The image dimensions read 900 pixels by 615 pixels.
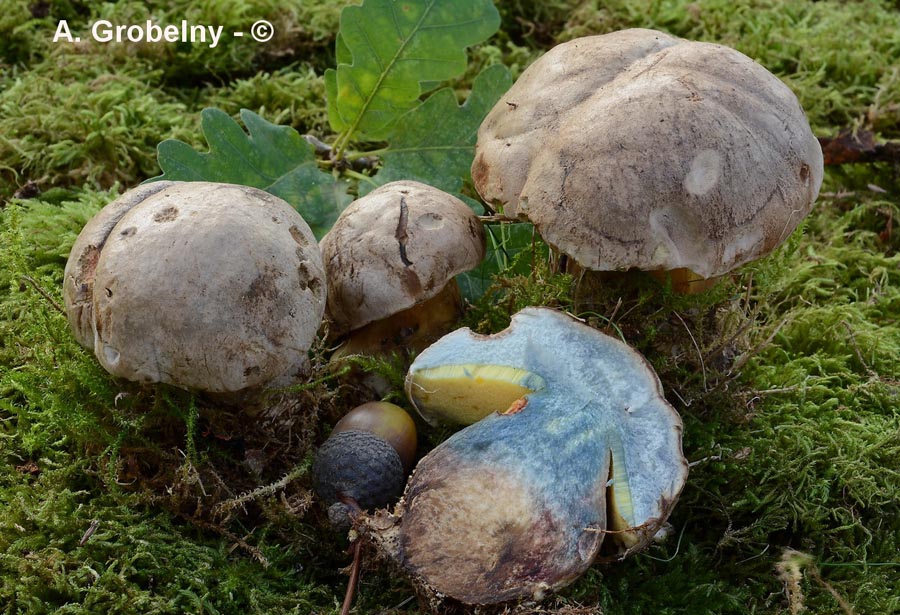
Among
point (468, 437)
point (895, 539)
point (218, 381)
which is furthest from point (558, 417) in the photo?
point (895, 539)

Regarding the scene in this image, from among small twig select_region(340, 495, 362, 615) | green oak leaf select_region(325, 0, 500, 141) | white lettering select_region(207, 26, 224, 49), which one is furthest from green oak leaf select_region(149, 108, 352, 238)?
white lettering select_region(207, 26, 224, 49)

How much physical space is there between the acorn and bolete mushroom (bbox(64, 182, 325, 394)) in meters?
0.25

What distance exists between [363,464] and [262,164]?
1.19 metres

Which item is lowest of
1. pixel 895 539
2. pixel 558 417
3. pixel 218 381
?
pixel 895 539

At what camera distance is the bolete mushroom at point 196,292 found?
1.90 meters

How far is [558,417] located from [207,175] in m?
1.39

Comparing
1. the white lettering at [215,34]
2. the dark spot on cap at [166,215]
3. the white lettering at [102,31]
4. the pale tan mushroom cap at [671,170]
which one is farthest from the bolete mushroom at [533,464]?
the white lettering at [102,31]

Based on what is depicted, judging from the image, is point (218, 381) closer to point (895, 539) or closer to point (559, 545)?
point (559, 545)

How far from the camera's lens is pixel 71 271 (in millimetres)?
2109

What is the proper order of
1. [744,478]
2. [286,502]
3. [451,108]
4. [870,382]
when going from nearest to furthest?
1. [286,502]
2. [744,478]
3. [870,382]
4. [451,108]

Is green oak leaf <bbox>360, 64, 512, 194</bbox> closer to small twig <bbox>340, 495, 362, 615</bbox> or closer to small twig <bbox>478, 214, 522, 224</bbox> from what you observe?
small twig <bbox>478, 214, 522, 224</bbox>

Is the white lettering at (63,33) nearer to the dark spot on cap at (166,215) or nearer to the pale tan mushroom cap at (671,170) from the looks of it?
the dark spot on cap at (166,215)

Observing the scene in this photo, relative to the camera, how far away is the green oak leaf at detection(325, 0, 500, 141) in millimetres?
2828

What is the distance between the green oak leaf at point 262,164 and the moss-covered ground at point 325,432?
51 cm
